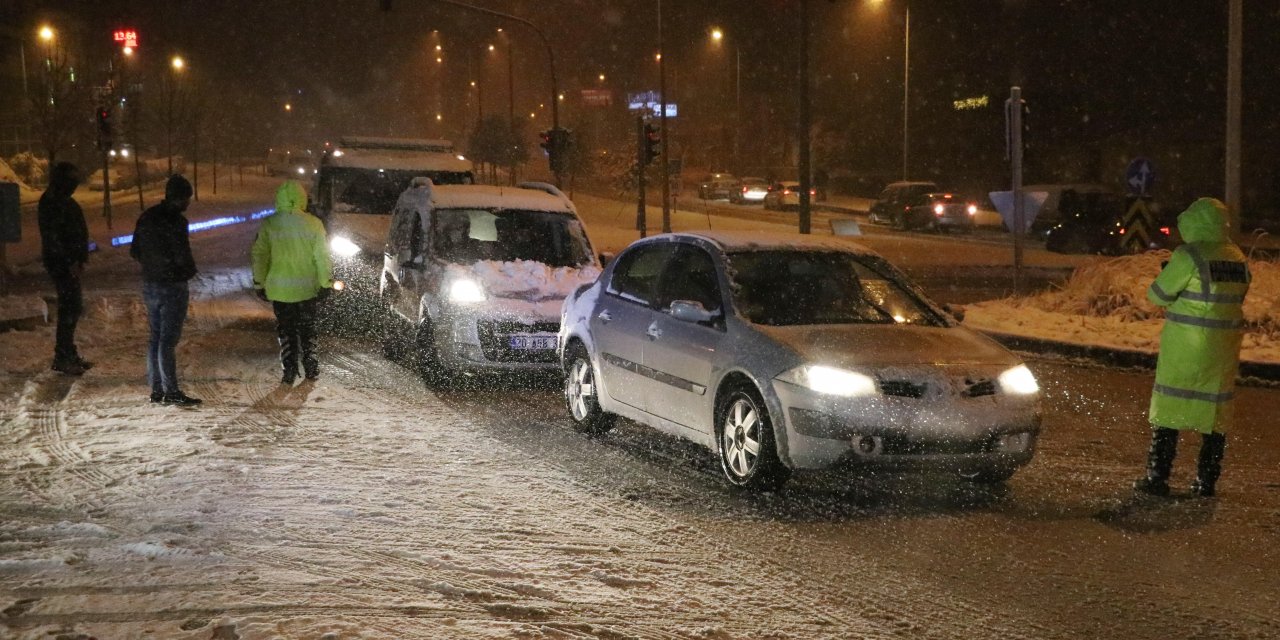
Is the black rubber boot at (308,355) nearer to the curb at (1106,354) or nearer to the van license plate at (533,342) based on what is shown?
the van license plate at (533,342)

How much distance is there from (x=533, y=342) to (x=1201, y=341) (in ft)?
18.6

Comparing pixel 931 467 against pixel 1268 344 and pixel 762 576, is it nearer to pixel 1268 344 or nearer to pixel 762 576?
pixel 762 576

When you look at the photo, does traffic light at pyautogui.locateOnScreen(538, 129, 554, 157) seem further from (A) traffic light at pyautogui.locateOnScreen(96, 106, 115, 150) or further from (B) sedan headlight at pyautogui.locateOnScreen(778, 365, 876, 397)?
(B) sedan headlight at pyautogui.locateOnScreen(778, 365, 876, 397)

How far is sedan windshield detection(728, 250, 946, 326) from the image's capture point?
8156 mm

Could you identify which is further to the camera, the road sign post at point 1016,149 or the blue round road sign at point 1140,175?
the blue round road sign at point 1140,175

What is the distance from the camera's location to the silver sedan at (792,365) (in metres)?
7.22

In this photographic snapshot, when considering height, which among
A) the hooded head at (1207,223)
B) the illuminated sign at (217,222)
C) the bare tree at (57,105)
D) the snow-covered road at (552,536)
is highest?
the bare tree at (57,105)

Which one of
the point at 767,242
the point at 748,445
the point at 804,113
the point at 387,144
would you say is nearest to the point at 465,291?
the point at 767,242

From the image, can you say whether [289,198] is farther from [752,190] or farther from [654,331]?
[752,190]

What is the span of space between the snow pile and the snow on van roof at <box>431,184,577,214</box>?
3.55ft

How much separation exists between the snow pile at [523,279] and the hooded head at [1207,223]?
5.42 meters

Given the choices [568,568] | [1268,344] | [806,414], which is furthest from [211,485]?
[1268,344]

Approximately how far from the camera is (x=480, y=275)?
11.7 metres

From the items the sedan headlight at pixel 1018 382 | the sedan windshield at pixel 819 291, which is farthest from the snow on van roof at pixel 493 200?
the sedan headlight at pixel 1018 382
